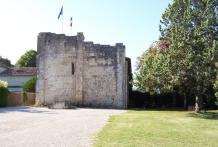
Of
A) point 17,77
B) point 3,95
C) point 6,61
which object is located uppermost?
point 6,61

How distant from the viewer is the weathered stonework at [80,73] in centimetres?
2108

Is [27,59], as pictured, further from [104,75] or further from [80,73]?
[104,75]

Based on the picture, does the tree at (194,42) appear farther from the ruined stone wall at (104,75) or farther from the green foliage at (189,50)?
the ruined stone wall at (104,75)

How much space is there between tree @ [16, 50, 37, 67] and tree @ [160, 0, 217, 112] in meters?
39.2

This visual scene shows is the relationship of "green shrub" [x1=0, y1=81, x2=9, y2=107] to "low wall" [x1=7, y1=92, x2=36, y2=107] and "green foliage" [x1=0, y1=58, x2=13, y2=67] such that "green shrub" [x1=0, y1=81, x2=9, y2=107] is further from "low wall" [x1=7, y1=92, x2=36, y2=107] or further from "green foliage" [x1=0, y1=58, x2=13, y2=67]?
"green foliage" [x1=0, y1=58, x2=13, y2=67]

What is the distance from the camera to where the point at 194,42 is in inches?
494

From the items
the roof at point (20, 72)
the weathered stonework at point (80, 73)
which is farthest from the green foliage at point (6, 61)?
the weathered stonework at point (80, 73)

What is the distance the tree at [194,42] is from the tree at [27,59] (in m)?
39.2

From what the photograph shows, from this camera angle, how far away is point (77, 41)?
21.7 m

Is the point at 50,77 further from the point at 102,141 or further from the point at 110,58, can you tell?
the point at 102,141

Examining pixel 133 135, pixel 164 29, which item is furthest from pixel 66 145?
pixel 164 29

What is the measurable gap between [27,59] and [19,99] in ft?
88.3

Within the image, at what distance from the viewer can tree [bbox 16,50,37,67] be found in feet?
157

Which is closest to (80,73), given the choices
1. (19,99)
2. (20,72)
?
(19,99)
